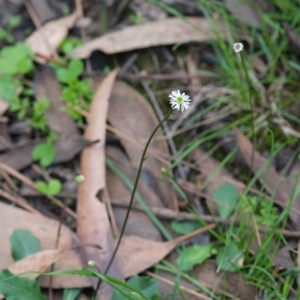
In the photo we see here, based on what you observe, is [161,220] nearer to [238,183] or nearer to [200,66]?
[238,183]

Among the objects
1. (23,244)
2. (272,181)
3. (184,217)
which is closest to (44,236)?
(23,244)

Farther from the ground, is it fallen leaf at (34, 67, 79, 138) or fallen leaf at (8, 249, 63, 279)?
fallen leaf at (34, 67, 79, 138)

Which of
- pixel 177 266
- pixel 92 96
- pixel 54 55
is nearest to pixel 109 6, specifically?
pixel 54 55

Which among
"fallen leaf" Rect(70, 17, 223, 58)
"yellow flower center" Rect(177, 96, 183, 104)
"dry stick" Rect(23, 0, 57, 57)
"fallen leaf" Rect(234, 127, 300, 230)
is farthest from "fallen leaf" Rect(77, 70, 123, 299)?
"yellow flower center" Rect(177, 96, 183, 104)

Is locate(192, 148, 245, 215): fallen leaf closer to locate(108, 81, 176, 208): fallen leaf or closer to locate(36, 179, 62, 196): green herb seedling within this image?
locate(108, 81, 176, 208): fallen leaf

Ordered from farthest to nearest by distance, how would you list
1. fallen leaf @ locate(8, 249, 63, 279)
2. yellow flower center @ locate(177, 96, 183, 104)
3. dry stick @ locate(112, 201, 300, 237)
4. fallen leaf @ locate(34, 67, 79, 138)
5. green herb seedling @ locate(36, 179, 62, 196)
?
fallen leaf @ locate(34, 67, 79, 138)
green herb seedling @ locate(36, 179, 62, 196)
dry stick @ locate(112, 201, 300, 237)
fallen leaf @ locate(8, 249, 63, 279)
yellow flower center @ locate(177, 96, 183, 104)

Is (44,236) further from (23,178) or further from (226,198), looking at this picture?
(226,198)
